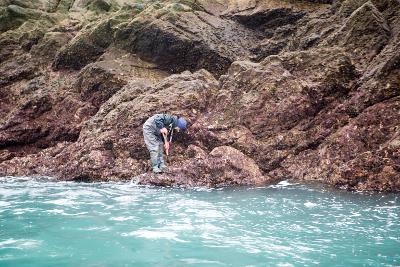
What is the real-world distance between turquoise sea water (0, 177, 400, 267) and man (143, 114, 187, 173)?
2.11 metres

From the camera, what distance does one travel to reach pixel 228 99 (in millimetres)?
15383

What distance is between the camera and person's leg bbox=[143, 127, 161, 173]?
45.5 ft

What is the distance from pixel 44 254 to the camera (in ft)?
21.3

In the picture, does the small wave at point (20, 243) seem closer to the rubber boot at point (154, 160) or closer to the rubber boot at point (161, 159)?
the rubber boot at point (154, 160)

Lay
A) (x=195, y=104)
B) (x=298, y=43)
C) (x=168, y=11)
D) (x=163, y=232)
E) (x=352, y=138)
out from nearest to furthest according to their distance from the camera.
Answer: (x=163, y=232), (x=352, y=138), (x=195, y=104), (x=298, y=43), (x=168, y=11)

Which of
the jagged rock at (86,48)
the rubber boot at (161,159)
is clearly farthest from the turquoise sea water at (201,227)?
the jagged rock at (86,48)

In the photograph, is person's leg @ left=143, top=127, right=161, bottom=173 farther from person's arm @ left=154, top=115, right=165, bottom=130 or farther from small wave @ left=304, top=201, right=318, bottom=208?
small wave @ left=304, top=201, right=318, bottom=208

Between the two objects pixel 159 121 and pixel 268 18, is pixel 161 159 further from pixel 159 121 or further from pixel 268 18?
pixel 268 18

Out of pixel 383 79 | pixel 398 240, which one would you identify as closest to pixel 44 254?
pixel 398 240

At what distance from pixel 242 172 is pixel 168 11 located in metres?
13.4

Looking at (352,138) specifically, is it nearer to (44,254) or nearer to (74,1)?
(44,254)

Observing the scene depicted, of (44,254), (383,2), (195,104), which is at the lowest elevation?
(44,254)

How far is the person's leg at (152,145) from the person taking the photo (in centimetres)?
1388

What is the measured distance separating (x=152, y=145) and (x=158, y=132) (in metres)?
0.51
